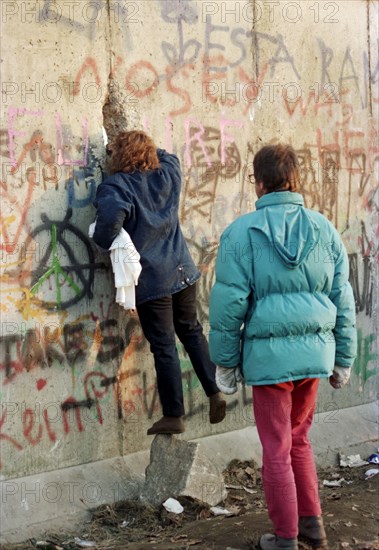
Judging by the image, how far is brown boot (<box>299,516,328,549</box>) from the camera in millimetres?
4750

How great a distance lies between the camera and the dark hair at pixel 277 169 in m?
4.60

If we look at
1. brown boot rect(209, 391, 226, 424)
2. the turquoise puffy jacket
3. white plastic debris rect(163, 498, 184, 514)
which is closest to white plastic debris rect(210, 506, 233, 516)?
white plastic debris rect(163, 498, 184, 514)

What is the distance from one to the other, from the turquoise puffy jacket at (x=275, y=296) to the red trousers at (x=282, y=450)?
4.0 inches

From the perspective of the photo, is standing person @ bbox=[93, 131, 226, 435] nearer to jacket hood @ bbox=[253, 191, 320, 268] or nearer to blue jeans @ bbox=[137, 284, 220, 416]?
blue jeans @ bbox=[137, 284, 220, 416]

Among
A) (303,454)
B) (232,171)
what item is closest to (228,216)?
(232,171)

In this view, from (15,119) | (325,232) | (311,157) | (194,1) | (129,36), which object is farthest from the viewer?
(311,157)

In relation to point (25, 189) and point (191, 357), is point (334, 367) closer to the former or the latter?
point (191, 357)

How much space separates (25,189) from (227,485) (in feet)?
7.72

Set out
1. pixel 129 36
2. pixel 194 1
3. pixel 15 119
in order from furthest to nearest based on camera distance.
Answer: pixel 194 1, pixel 129 36, pixel 15 119

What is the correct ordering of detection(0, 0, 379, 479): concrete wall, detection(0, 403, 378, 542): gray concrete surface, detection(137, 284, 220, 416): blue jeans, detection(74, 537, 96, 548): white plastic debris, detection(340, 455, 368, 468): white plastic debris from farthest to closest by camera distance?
detection(340, 455, 368, 468): white plastic debris < detection(137, 284, 220, 416): blue jeans < detection(0, 0, 379, 479): concrete wall < detection(0, 403, 378, 542): gray concrete surface < detection(74, 537, 96, 548): white plastic debris

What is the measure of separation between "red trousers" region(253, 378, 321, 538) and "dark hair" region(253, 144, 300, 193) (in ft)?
3.17

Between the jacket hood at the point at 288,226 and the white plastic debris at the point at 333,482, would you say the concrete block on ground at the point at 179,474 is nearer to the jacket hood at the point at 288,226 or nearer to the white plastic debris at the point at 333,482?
the white plastic debris at the point at 333,482

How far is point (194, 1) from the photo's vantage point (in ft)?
21.0

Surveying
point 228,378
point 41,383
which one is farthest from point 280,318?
point 41,383
